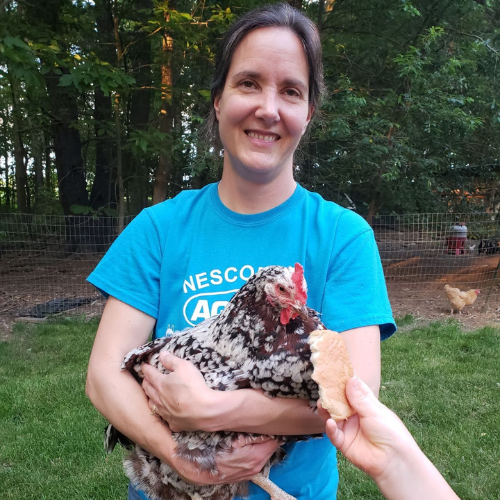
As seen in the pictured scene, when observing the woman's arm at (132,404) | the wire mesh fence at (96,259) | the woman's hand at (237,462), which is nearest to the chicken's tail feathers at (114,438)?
the woman's arm at (132,404)

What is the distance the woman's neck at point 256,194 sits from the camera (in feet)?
5.15

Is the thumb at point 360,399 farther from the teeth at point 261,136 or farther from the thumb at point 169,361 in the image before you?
the teeth at point 261,136

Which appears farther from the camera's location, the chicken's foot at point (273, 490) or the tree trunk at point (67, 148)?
the tree trunk at point (67, 148)

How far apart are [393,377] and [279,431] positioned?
409 cm

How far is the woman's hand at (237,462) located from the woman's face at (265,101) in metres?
0.88

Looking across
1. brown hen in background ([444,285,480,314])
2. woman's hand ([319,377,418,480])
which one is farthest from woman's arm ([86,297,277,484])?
brown hen in background ([444,285,480,314])

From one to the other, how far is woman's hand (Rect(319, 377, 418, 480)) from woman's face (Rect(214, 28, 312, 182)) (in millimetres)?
790

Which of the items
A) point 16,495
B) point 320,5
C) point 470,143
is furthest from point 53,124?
point 470,143

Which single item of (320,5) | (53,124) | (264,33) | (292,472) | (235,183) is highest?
(320,5)

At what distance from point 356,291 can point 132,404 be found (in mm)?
808

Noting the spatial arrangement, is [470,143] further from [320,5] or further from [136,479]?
[136,479]

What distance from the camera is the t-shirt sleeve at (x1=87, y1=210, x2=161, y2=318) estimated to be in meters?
1.49

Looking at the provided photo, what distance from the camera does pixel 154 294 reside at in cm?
153

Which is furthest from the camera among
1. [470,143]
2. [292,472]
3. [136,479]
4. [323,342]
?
[470,143]
